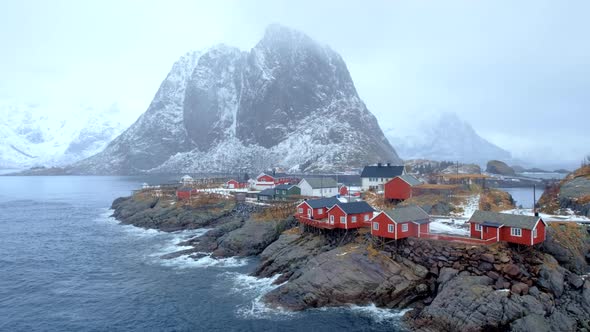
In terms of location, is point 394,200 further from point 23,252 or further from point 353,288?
point 23,252

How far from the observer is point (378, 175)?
299 feet

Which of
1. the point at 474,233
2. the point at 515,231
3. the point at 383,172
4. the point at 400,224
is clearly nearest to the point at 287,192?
the point at 383,172

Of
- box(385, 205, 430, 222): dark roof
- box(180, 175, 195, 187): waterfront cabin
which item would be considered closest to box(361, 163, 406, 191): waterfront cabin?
box(385, 205, 430, 222): dark roof

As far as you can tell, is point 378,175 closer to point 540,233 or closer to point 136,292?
point 540,233

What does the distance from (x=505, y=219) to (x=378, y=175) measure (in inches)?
2055

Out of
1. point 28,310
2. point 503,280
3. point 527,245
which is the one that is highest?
point 527,245

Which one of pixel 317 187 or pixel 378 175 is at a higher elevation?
pixel 378 175

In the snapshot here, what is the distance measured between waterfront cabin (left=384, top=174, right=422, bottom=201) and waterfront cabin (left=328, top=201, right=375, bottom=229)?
644 inches

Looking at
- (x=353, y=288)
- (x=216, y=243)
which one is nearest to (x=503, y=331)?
(x=353, y=288)

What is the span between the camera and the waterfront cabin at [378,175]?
291 ft

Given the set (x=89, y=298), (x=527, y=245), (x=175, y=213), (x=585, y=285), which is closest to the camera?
(x=585, y=285)

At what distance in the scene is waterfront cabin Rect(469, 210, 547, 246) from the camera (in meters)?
37.3

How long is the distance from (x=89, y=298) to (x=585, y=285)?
1817 inches

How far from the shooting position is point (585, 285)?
34.2 m
